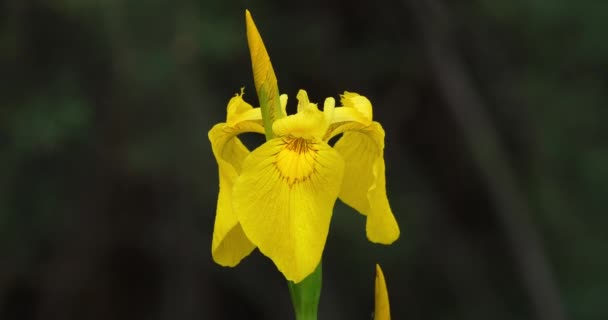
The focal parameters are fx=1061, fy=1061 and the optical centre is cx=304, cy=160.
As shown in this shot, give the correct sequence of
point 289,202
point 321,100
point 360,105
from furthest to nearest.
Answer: point 321,100 < point 360,105 < point 289,202

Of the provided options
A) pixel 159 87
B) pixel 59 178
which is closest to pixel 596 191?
pixel 159 87

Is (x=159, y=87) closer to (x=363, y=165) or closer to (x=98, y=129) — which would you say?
(x=98, y=129)

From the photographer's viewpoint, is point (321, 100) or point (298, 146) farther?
point (321, 100)

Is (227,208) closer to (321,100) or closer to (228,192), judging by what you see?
(228,192)

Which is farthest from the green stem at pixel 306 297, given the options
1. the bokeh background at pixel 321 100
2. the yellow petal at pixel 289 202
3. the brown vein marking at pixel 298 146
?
the bokeh background at pixel 321 100

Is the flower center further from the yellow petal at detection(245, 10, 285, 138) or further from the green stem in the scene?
the green stem

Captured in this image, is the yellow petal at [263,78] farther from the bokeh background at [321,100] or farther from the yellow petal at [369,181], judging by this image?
the bokeh background at [321,100]

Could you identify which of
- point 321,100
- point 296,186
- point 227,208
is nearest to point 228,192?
point 227,208
